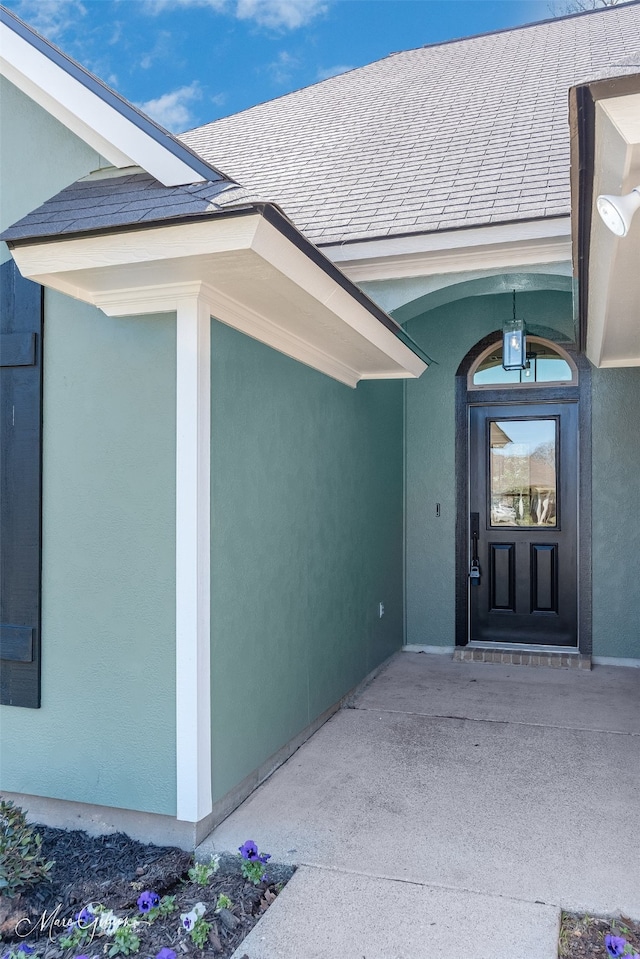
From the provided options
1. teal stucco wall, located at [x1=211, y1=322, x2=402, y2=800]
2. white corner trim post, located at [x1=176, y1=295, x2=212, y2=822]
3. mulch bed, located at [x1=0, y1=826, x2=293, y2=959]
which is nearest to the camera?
mulch bed, located at [x1=0, y1=826, x2=293, y2=959]

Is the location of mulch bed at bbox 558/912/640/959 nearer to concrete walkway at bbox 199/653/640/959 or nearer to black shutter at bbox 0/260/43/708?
concrete walkway at bbox 199/653/640/959

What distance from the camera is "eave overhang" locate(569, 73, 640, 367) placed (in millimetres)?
1759

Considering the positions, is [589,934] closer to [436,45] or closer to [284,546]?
[284,546]

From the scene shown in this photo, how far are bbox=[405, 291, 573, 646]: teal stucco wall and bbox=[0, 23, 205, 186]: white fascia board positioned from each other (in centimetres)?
395

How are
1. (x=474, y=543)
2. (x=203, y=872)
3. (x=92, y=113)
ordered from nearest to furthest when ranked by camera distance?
(x=203, y=872) → (x=92, y=113) → (x=474, y=543)

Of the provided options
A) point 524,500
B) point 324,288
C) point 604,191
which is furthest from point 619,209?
point 524,500

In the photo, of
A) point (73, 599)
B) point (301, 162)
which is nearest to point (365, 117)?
point (301, 162)

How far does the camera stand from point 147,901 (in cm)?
259

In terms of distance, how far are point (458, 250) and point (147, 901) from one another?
152 inches

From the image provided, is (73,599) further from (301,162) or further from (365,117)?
Answer: (365,117)

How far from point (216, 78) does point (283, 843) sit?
22.9 m

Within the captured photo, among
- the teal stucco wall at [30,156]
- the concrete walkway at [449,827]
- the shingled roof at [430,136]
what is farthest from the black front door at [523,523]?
the teal stucco wall at [30,156]

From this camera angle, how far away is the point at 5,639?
3.41 metres

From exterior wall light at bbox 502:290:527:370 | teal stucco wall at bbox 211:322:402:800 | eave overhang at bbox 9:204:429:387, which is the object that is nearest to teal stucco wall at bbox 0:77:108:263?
eave overhang at bbox 9:204:429:387
